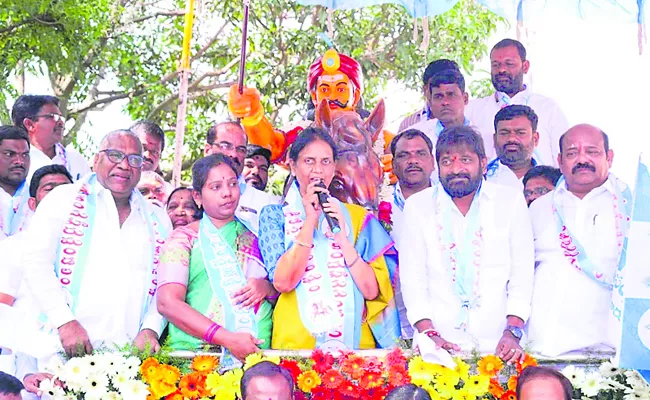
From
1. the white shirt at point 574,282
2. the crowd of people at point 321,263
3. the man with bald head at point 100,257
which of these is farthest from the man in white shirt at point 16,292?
the white shirt at point 574,282

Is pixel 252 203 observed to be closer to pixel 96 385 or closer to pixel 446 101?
pixel 446 101

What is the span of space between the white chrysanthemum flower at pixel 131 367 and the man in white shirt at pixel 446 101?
8.44 feet

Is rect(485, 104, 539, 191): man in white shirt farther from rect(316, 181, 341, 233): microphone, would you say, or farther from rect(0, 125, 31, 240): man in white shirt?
rect(0, 125, 31, 240): man in white shirt

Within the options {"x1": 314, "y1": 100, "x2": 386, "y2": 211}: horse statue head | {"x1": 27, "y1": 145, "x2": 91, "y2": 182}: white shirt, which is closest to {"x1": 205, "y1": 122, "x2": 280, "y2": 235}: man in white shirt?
{"x1": 314, "y1": 100, "x2": 386, "y2": 211}: horse statue head

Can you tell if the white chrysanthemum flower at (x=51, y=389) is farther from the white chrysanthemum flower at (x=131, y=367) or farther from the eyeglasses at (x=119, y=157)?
the eyeglasses at (x=119, y=157)

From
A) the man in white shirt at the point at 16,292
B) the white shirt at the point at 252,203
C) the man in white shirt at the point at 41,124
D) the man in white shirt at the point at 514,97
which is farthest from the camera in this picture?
the man in white shirt at the point at 514,97

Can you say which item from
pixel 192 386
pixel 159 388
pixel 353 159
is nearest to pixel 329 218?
pixel 353 159

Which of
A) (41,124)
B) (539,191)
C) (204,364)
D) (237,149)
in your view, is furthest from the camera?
(41,124)

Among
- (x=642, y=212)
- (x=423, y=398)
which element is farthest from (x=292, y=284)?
(x=642, y=212)

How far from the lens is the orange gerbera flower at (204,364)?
4797 millimetres

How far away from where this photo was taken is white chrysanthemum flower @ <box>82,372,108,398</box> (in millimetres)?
4707

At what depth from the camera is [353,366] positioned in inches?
187

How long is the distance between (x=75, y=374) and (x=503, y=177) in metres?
2.65

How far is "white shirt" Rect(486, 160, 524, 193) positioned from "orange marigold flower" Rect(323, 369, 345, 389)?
1770 millimetres
